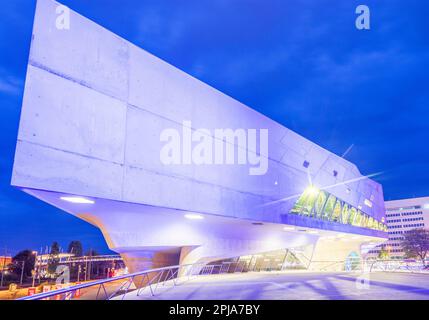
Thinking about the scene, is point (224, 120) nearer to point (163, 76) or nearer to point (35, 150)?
point (163, 76)

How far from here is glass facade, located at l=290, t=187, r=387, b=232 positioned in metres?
19.9

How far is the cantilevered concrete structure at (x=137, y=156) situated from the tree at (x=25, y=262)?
2781 inches

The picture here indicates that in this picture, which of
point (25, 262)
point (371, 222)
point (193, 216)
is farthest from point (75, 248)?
point (193, 216)

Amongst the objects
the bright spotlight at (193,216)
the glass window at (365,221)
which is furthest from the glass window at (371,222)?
the bright spotlight at (193,216)

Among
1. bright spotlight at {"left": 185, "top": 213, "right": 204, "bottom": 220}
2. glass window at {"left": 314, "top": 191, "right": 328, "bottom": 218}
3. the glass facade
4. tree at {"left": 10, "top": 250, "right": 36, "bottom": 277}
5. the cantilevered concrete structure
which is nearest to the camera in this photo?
the cantilevered concrete structure

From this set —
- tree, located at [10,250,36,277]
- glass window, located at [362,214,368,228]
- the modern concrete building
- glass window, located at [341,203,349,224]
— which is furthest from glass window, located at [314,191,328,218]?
the modern concrete building

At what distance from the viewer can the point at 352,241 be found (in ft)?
105

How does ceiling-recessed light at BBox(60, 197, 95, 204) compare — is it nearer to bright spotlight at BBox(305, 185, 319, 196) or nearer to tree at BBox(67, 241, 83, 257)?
bright spotlight at BBox(305, 185, 319, 196)

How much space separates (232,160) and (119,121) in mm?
5723

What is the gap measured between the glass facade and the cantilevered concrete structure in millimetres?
367

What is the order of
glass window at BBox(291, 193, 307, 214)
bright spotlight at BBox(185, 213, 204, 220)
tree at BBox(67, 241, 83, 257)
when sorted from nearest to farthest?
1. bright spotlight at BBox(185, 213, 204, 220)
2. glass window at BBox(291, 193, 307, 214)
3. tree at BBox(67, 241, 83, 257)

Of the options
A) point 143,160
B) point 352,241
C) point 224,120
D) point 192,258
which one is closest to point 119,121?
point 143,160

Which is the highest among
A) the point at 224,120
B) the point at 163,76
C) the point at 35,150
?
the point at 163,76

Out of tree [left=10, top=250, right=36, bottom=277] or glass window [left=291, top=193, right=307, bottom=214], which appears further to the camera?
tree [left=10, top=250, right=36, bottom=277]
